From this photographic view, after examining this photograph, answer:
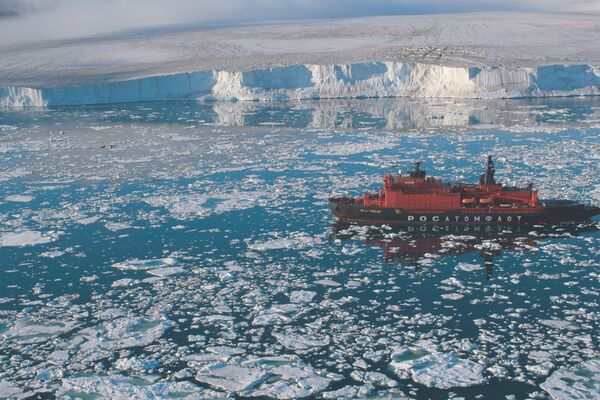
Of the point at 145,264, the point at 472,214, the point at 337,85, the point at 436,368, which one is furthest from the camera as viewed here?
the point at 337,85

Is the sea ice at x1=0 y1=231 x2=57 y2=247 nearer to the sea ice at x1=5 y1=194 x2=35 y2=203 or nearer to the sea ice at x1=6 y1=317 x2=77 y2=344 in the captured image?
the sea ice at x1=5 y1=194 x2=35 y2=203

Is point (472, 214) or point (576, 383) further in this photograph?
point (472, 214)

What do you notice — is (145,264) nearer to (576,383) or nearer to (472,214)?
(472,214)

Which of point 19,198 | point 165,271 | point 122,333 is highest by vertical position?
point 19,198

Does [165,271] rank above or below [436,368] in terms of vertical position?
above

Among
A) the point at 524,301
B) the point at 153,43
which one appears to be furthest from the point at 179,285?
the point at 153,43

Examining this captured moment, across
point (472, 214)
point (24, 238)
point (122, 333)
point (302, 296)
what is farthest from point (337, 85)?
point (122, 333)

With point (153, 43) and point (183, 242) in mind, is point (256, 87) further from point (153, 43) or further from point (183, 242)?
point (183, 242)
